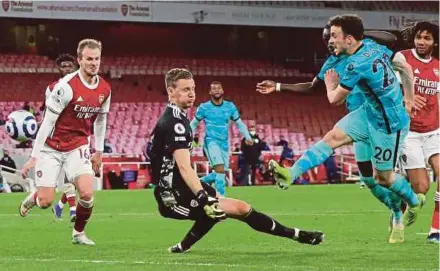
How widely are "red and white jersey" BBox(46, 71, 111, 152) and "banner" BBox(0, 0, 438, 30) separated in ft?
79.4

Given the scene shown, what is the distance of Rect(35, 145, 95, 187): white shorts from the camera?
1138cm

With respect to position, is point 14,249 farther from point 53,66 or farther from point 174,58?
point 174,58

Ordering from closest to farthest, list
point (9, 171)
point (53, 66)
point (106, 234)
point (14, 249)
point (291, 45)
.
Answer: point (14, 249) < point (106, 234) < point (9, 171) < point (53, 66) < point (291, 45)

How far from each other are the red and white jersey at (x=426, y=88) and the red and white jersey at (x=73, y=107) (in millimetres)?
3447

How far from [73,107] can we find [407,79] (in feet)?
11.9

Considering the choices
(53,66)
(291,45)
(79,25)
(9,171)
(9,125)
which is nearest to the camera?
(9,125)

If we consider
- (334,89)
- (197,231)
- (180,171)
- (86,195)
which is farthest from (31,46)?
(180,171)

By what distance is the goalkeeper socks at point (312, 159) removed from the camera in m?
10.1

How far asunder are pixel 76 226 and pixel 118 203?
8.99 meters

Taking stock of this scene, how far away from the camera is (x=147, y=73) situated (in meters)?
40.6

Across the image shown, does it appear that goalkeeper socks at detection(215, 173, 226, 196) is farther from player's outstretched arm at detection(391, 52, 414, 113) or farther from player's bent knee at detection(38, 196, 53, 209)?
player's outstretched arm at detection(391, 52, 414, 113)

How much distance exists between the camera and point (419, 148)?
1168 centimetres

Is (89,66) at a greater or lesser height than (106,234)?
greater

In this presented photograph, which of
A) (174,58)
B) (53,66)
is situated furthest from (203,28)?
(53,66)
